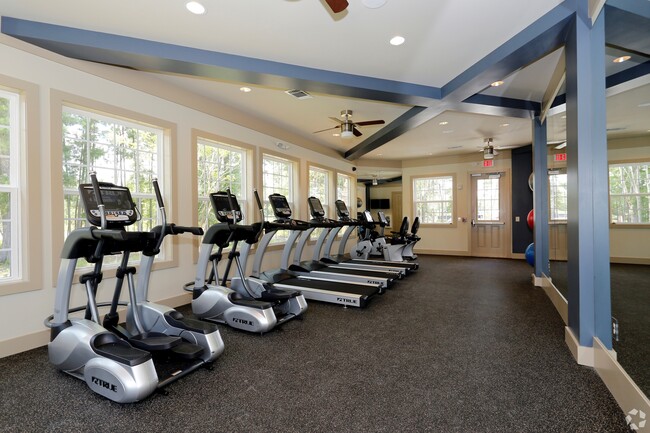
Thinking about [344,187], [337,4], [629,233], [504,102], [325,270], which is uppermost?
[504,102]

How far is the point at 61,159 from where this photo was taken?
323 cm

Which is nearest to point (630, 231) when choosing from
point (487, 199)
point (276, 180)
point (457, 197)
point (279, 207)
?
point (279, 207)

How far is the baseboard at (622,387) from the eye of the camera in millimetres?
1785

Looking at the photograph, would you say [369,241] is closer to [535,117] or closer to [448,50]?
[535,117]

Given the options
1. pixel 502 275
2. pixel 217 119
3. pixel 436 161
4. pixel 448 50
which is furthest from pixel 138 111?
pixel 436 161

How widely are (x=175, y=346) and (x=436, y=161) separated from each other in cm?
897

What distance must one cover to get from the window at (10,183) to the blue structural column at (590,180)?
4919mm

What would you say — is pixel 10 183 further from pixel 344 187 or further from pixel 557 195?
pixel 344 187

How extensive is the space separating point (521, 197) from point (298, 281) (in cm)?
691

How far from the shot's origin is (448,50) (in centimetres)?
342

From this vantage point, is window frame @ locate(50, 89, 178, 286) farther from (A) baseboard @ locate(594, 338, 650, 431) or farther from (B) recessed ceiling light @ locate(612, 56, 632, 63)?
(B) recessed ceiling light @ locate(612, 56, 632, 63)

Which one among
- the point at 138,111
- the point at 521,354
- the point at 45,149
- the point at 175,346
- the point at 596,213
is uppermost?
the point at 138,111

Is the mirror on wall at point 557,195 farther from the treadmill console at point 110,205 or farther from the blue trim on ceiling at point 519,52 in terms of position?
the treadmill console at point 110,205

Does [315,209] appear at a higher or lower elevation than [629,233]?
higher
